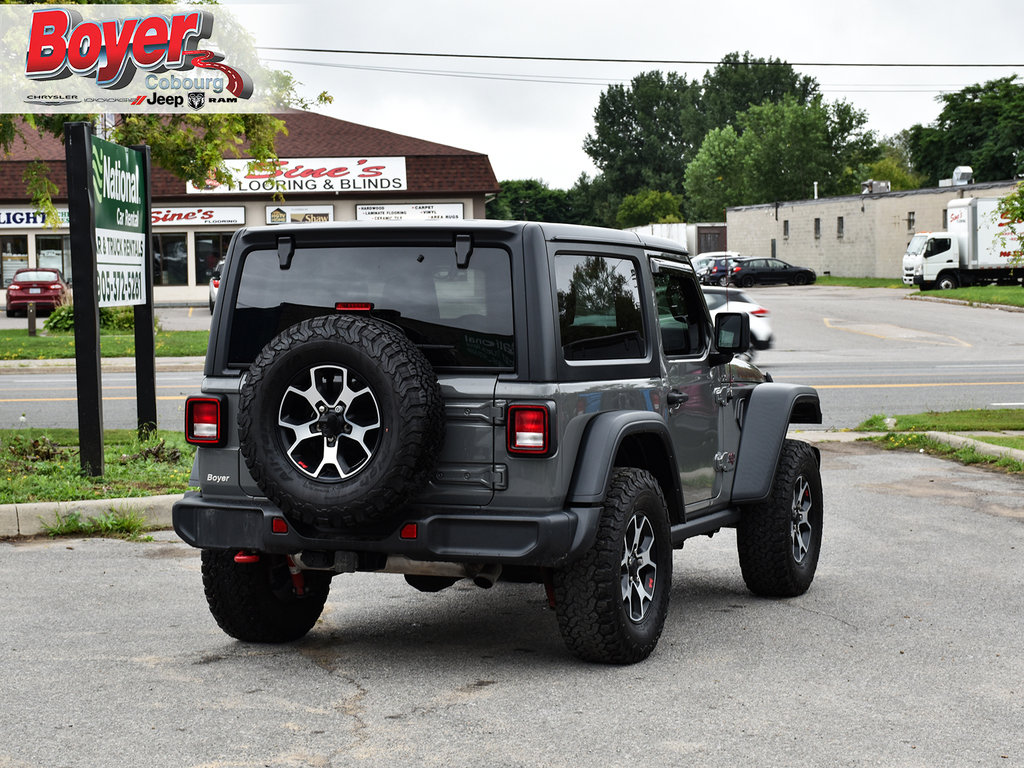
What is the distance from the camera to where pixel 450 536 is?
5316mm

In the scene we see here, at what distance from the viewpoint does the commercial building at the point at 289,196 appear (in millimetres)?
46969

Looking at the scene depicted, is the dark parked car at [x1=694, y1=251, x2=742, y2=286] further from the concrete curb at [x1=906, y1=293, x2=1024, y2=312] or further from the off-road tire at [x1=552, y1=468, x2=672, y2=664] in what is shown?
the off-road tire at [x1=552, y1=468, x2=672, y2=664]

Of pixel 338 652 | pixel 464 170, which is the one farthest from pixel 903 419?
pixel 464 170

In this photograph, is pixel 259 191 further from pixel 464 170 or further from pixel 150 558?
pixel 150 558

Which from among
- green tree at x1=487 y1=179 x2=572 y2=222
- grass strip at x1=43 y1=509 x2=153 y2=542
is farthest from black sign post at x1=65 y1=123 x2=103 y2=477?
green tree at x1=487 y1=179 x2=572 y2=222

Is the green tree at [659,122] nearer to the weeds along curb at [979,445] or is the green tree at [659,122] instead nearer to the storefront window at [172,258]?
the storefront window at [172,258]

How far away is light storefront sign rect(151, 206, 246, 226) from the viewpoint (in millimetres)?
48500

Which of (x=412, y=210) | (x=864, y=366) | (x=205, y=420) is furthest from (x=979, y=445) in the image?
(x=412, y=210)

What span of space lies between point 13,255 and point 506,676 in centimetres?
4750

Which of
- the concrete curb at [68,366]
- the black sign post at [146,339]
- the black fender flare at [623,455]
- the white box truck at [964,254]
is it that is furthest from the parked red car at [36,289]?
the black fender flare at [623,455]

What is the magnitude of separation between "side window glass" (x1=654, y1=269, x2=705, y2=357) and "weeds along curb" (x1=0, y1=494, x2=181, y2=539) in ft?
14.1

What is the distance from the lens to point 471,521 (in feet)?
17.4

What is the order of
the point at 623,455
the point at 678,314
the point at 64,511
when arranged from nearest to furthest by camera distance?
the point at 623,455
the point at 678,314
the point at 64,511

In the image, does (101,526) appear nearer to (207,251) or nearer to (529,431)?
(529,431)
